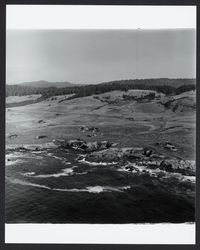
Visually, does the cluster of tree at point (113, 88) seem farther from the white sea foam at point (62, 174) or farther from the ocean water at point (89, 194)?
the white sea foam at point (62, 174)

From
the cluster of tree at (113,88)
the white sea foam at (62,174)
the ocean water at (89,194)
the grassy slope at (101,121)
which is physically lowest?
the ocean water at (89,194)

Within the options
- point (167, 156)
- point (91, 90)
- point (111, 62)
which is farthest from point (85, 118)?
point (167, 156)

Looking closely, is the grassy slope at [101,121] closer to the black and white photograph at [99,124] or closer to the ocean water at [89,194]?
the black and white photograph at [99,124]

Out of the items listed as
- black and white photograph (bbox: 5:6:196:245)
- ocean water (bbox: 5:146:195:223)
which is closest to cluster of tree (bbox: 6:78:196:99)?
black and white photograph (bbox: 5:6:196:245)

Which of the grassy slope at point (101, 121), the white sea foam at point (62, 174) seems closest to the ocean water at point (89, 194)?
the white sea foam at point (62, 174)

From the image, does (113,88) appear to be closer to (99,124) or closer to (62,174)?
(99,124)

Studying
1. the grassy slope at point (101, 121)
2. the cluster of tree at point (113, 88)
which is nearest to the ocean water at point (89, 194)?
the grassy slope at point (101, 121)

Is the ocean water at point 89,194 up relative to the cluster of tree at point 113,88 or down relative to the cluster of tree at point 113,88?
down

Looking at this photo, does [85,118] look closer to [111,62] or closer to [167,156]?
[111,62]
